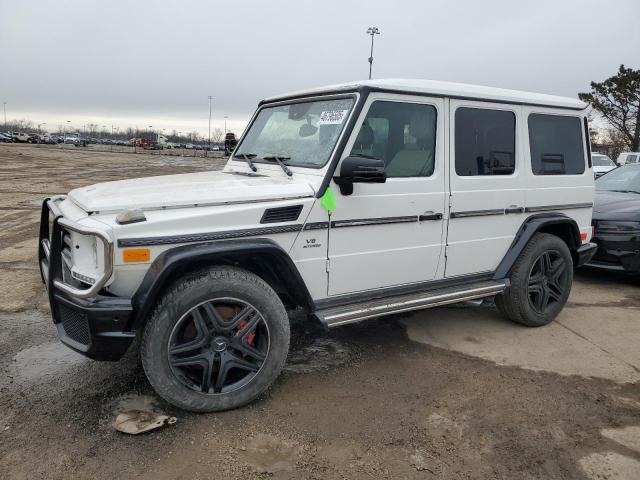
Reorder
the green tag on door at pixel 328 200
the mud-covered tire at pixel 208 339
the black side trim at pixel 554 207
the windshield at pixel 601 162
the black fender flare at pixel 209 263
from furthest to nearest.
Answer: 1. the windshield at pixel 601 162
2. the black side trim at pixel 554 207
3. the green tag on door at pixel 328 200
4. the mud-covered tire at pixel 208 339
5. the black fender flare at pixel 209 263

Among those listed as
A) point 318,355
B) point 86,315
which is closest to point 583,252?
point 318,355

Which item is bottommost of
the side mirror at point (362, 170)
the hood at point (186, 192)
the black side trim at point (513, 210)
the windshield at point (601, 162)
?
the black side trim at point (513, 210)

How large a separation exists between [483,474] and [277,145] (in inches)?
110

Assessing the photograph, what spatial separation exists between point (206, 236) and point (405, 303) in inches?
64.0

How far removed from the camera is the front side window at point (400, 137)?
3643 mm

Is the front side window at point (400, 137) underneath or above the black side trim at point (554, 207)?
above

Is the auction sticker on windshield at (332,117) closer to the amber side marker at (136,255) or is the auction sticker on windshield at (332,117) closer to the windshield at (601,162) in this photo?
the amber side marker at (136,255)

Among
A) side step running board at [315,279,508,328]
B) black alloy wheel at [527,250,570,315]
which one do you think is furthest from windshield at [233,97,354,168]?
black alloy wheel at [527,250,570,315]

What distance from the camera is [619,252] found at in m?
6.20

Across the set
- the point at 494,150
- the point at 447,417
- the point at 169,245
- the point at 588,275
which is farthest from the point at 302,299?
the point at 588,275

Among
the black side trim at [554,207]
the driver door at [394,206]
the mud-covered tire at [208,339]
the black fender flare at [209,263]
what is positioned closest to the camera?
the black fender flare at [209,263]

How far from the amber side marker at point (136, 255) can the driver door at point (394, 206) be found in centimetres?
123

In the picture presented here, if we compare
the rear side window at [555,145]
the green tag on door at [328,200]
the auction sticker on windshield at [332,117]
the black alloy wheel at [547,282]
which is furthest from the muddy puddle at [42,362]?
the rear side window at [555,145]

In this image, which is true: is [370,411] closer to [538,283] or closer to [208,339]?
[208,339]
